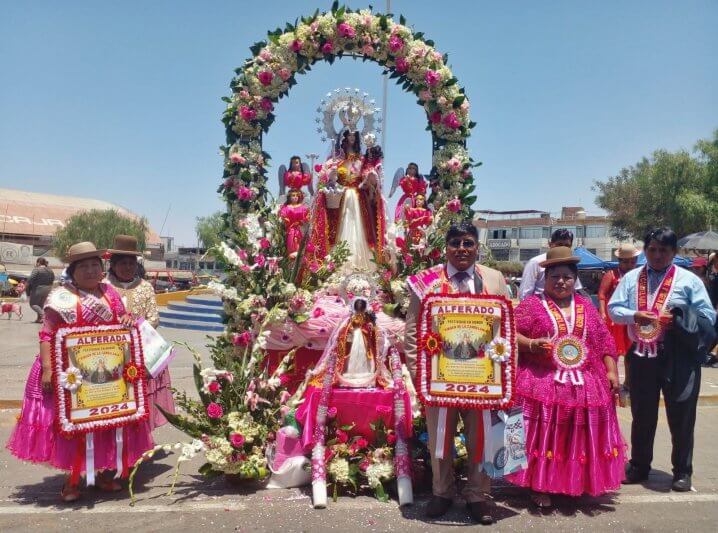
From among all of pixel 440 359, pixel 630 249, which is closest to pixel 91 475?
pixel 440 359

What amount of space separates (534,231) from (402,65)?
192 ft

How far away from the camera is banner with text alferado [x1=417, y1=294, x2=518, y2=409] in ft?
13.0

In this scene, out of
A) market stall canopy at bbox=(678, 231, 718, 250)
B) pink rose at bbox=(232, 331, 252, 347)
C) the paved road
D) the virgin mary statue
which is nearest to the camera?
the paved road

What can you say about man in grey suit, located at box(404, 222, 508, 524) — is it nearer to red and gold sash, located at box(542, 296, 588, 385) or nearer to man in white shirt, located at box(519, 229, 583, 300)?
red and gold sash, located at box(542, 296, 588, 385)

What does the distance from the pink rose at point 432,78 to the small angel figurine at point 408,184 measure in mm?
1013

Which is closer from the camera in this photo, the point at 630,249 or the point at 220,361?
the point at 220,361

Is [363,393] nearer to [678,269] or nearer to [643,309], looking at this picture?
[643,309]

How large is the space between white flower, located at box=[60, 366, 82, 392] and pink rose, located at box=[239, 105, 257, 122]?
3549 millimetres

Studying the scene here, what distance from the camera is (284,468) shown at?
15.1 ft

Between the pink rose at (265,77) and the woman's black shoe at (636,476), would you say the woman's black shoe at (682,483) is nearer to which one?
the woman's black shoe at (636,476)

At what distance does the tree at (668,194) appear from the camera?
89.1 feet

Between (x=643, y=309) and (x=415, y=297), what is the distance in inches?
75.7

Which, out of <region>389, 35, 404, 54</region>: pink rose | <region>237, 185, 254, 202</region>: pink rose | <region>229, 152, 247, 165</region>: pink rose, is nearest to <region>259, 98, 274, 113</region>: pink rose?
<region>229, 152, 247, 165</region>: pink rose

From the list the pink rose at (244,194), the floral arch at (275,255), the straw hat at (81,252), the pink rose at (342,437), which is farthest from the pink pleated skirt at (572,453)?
the pink rose at (244,194)
